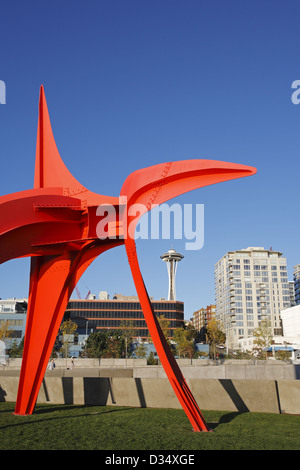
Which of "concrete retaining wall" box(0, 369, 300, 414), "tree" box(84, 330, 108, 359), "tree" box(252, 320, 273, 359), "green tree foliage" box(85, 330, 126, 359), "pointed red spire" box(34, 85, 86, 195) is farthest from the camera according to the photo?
"tree" box(84, 330, 108, 359)

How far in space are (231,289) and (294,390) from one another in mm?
116318

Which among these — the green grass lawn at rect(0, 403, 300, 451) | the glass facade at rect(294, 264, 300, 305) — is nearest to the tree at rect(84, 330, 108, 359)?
the green grass lawn at rect(0, 403, 300, 451)

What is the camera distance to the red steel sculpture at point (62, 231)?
408 inches

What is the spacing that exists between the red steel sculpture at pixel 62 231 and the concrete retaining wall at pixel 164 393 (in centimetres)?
293

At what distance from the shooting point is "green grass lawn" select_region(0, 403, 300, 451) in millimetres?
8594

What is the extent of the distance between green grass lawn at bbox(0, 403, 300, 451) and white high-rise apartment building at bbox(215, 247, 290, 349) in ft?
364

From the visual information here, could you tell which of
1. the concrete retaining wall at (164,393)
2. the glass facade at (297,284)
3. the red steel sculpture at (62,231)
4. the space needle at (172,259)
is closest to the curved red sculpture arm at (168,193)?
the red steel sculpture at (62,231)

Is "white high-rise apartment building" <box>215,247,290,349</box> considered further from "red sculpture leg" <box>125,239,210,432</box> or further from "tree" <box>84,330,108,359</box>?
"red sculpture leg" <box>125,239,210,432</box>

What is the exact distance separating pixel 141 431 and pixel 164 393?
3.96m

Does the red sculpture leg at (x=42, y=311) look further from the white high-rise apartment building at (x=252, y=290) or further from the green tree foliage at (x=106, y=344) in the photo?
the white high-rise apartment building at (x=252, y=290)
